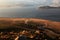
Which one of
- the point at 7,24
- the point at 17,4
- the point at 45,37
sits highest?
the point at 17,4

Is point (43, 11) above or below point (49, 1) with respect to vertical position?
below

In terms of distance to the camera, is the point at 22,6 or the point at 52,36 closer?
the point at 52,36

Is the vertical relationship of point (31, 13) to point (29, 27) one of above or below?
above

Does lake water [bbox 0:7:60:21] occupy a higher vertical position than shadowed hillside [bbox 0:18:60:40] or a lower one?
higher

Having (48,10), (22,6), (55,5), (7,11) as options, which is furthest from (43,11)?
(7,11)

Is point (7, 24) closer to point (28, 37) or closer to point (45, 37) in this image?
point (28, 37)

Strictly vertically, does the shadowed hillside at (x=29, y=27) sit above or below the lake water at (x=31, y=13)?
below

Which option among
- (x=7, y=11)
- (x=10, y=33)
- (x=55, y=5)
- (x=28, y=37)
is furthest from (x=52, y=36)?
(x=7, y=11)
